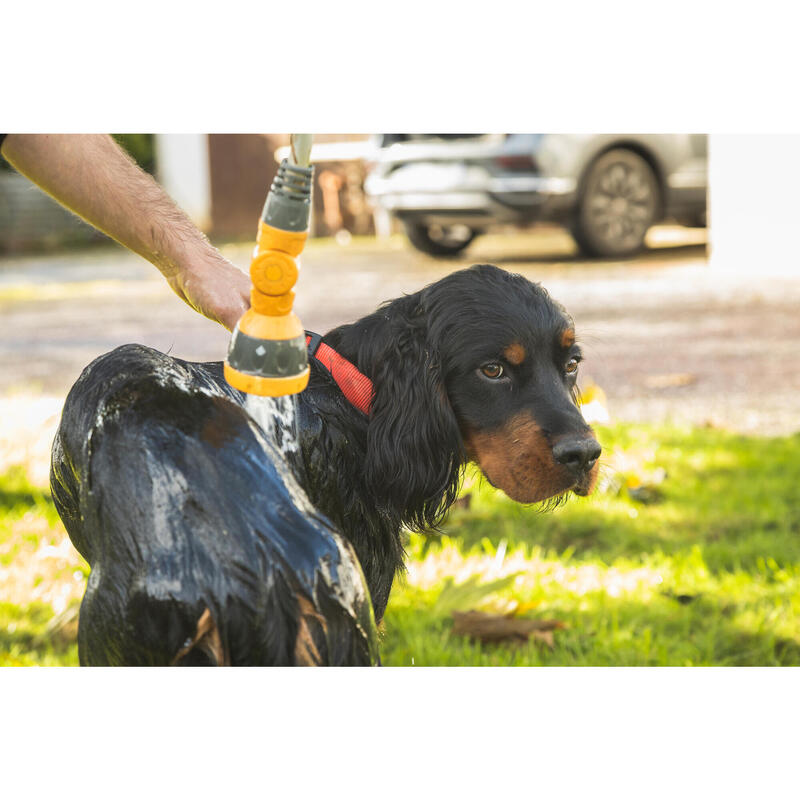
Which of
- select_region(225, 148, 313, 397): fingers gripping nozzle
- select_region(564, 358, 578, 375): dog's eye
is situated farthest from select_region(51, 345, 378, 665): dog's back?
select_region(564, 358, 578, 375): dog's eye

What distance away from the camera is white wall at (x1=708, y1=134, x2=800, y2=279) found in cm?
420

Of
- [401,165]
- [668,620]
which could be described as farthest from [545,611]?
[401,165]


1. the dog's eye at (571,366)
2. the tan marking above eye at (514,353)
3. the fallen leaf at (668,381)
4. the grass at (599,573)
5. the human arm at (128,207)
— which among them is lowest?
the grass at (599,573)

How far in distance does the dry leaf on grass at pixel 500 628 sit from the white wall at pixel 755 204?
1787 mm

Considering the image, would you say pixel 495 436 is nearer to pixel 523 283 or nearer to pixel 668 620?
pixel 523 283

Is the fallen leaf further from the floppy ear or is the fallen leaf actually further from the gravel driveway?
the floppy ear

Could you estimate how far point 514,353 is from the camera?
2043 millimetres

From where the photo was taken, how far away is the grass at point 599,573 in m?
2.90

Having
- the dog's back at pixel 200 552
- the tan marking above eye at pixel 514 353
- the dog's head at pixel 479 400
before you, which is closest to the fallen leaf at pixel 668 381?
the dog's head at pixel 479 400

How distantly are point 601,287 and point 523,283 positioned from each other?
5.01m

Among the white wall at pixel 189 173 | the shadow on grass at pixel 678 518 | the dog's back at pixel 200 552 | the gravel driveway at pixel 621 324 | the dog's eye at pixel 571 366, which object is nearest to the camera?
the dog's back at pixel 200 552

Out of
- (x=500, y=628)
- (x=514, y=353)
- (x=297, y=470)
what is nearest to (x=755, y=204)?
(x=500, y=628)

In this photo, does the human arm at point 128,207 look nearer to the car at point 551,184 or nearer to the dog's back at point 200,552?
the dog's back at point 200,552

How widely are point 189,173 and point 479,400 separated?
30.2ft
